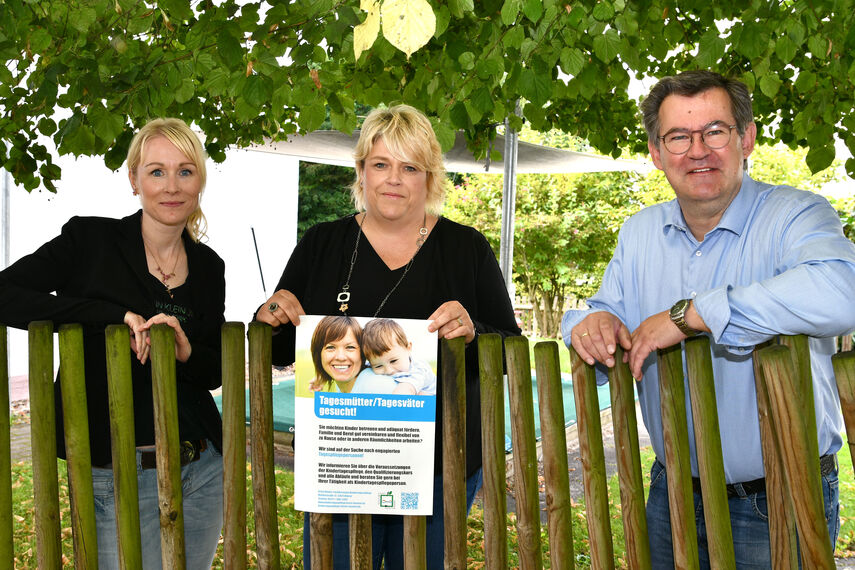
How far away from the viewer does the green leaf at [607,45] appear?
233 cm

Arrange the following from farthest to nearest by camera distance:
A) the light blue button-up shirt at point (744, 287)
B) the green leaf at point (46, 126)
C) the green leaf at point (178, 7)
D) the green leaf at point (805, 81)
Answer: the green leaf at point (46, 126) < the green leaf at point (805, 81) < the green leaf at point (178, 7) < the light blue button-up shirt at point (744, 287)

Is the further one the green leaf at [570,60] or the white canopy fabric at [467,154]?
the white canopy fabric at [467,154]

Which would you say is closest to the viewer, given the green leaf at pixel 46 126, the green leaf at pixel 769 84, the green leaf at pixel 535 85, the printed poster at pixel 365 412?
the printed poster at pixel 365 412

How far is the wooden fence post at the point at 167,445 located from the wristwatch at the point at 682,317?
1195mm

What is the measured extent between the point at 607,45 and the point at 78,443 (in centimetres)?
191

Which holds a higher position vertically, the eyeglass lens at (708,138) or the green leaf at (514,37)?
the green leaf at (514,37)

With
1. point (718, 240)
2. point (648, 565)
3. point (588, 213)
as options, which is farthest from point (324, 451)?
point (588, 213)

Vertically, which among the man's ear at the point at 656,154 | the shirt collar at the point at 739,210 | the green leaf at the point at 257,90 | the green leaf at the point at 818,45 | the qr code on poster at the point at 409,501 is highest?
the green leaf at the point at 818,45

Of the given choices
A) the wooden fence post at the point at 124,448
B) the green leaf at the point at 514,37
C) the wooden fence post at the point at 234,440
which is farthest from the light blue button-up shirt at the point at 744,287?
the wooden fence post at the point at 124,448

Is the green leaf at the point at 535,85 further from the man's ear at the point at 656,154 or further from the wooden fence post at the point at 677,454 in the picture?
the wooden fence post at the point at 677,454

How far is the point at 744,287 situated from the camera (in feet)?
5.09

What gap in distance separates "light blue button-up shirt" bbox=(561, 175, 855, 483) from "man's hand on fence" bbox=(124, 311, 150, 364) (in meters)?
1.05

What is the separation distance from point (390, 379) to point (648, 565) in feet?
2.54

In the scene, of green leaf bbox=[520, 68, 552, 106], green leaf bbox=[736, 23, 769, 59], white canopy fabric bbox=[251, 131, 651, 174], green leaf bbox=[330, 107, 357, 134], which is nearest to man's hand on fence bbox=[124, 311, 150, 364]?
green leaf bbox=[520, 68, 552, 106]
